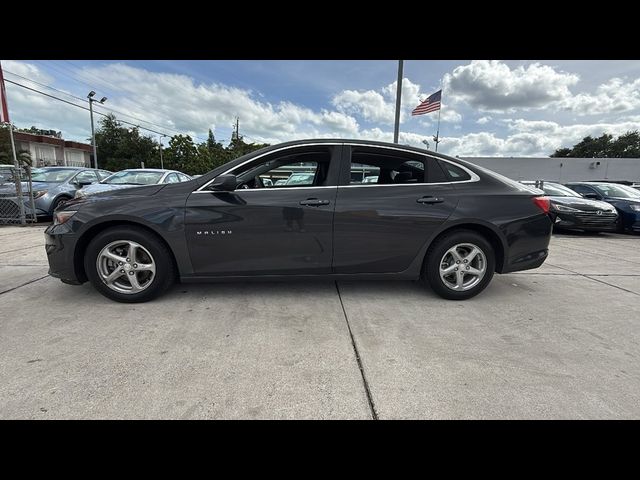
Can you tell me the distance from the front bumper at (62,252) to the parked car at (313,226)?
0.01m

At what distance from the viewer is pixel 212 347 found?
2316mm

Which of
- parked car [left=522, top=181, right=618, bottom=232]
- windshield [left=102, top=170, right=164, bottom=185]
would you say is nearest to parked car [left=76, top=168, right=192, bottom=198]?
windshield [left=102, top=170, right=164, bottom=185]

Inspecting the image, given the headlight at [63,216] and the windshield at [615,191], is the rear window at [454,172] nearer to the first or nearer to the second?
the headlight at [63,216]

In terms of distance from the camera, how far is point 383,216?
121 inches

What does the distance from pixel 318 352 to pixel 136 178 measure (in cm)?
791

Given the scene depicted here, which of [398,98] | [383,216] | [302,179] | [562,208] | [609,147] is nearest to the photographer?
[383,216]

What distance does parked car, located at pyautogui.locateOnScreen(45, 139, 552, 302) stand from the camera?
295 cm

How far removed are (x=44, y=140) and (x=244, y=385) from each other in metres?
59.2

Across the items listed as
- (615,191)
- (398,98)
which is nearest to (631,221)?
(615,191)

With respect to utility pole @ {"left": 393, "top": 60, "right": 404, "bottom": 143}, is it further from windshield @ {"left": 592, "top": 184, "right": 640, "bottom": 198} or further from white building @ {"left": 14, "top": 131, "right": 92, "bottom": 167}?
white building @ {"left": 14, "top": 131, "right": 92, "bottom": 167}

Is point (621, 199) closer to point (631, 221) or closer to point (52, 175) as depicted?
point (631, 221)

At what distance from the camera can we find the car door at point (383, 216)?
307cm
